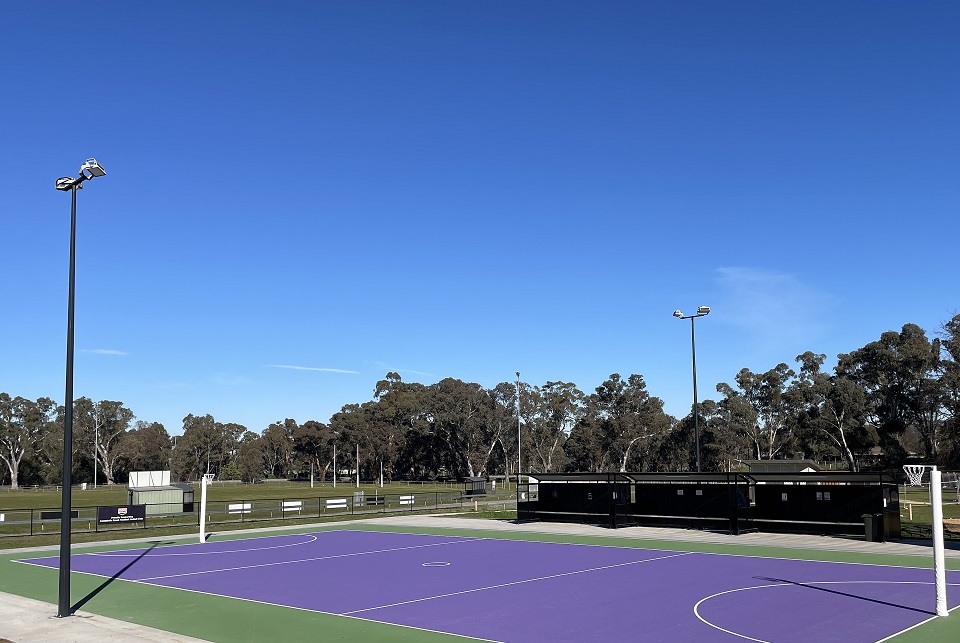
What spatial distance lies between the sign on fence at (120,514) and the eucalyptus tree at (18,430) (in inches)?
5134

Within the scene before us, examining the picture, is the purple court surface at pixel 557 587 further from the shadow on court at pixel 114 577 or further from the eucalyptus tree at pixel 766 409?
the eucalyptus tree at pixel 766 409

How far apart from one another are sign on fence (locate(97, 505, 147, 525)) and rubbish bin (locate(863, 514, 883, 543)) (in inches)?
1325

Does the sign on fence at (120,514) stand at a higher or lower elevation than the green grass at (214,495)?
higher

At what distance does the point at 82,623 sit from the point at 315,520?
3073 cm

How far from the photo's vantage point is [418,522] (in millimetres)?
45844

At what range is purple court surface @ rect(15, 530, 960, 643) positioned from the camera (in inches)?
655

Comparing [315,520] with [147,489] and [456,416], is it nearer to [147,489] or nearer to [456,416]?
[147,489]

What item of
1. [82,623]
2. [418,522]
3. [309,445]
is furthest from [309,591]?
[309,445]

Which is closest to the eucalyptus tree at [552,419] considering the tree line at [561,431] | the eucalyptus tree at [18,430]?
the tree line at [561,431]

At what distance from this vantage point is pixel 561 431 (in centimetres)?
14738

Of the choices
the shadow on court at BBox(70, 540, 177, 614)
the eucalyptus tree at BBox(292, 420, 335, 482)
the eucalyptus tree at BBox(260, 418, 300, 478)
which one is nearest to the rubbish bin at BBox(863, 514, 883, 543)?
the shadow on court at BBox(70, 540, 177, 614)

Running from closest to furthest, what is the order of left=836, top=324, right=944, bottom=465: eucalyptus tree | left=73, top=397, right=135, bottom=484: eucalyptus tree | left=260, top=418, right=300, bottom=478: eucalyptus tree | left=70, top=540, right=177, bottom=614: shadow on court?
left=70, top=540, right=177, bottom=614: shadow on court < left=836, top=324, right=944, bottom=465: eucalyptus tree < left=73, top=397, right=135, bottom=484: eucalyptus tree < left=260, top=418, right=300, bottom=478: eucalyptus tree

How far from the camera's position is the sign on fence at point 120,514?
135 ft

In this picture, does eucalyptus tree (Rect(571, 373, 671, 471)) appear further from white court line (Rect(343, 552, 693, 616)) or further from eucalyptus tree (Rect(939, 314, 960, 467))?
white court line (Rect(343, 552, 693, 616))
